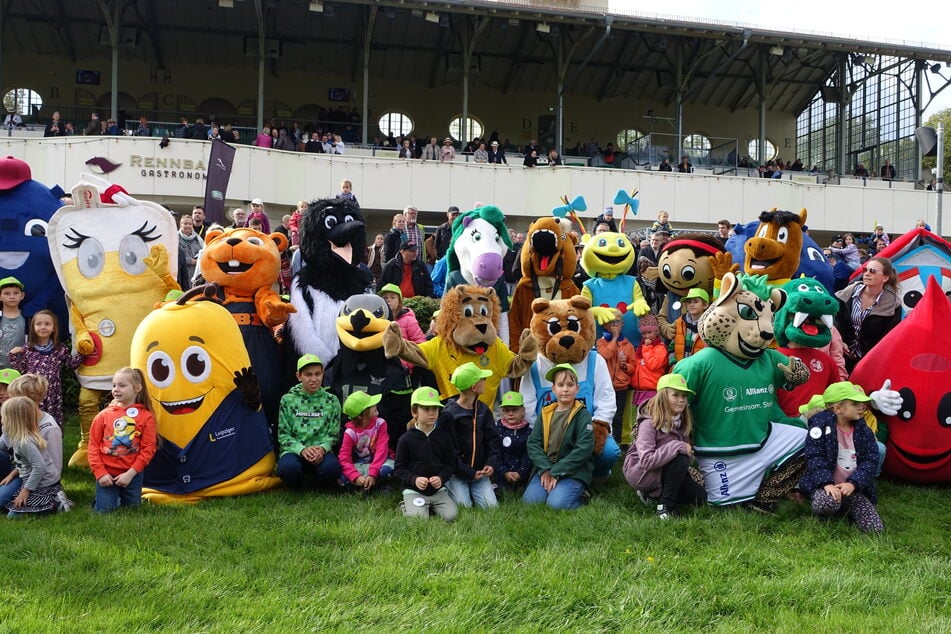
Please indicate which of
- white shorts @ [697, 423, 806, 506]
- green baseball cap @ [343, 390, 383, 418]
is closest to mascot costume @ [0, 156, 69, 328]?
green baseball cap @ [343, 390, 383, 418]

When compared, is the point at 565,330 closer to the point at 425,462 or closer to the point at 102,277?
the point at 425,462

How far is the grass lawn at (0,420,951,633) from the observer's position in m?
3.93

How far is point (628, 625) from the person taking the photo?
12.8 ft

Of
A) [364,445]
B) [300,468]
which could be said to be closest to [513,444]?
[364,445]

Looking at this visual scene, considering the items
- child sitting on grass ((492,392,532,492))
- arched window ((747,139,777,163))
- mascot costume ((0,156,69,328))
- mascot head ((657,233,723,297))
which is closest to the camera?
child sitting on grass ((492,392,532,492))

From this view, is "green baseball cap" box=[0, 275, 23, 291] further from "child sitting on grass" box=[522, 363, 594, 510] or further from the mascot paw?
the mascot paw

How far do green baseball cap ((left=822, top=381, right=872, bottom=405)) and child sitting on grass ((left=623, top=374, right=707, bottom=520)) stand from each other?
0.86 metres

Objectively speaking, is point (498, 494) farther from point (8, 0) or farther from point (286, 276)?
point (8, 0)

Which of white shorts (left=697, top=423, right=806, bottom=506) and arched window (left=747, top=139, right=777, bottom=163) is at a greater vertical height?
arched window (left=747, top=139, right=777, bottom=163)

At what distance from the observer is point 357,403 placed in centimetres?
579

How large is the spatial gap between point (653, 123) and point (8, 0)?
2085 cm

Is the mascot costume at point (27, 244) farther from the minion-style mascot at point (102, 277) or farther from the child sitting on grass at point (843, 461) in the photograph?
the child sitting on grass at point (843, 461)

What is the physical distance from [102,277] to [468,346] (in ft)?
9.82

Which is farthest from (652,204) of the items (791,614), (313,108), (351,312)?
(791,614)
